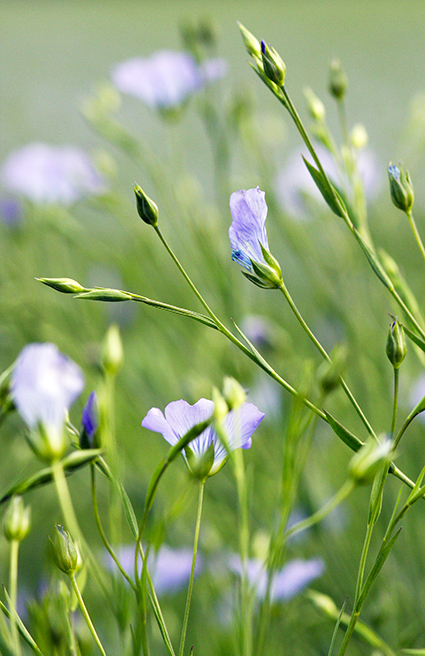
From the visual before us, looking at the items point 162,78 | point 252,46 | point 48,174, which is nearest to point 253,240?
point 252,46

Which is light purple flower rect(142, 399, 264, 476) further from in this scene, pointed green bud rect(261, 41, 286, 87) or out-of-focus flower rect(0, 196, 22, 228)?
out-of-focus flower rect(0, 196, 22, 228)

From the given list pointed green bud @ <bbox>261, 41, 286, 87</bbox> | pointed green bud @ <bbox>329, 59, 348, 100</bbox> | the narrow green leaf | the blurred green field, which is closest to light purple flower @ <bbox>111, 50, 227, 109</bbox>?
the blurred green field

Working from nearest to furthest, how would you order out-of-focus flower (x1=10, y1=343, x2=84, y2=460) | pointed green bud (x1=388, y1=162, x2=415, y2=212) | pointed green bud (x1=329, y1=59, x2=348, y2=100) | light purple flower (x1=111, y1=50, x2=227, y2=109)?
out-of-focus flower (x1=10, y1=343, x2=84, y2=460)
pointed green bud (x1=388, y1=162, x2=415, y2=212)
pointed green bud (x1=329, y1=59, x2=348, y2=100)
light purple flower (x1=111, y1=50, x2=227, y2=109)

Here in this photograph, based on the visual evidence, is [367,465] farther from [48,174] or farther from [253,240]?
[48,174]

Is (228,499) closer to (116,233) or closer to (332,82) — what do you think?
(332,82)

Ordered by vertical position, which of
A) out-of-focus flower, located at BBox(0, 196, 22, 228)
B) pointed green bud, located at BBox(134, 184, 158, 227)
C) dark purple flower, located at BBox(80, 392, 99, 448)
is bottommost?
out-of-focus flower, located at BBox(0, 196, 22, 228)

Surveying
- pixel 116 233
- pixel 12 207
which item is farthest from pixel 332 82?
pixel 116 233

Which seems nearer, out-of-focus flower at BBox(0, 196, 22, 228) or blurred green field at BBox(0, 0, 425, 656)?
blurred green field at BBox(0, 0, 425, 656)

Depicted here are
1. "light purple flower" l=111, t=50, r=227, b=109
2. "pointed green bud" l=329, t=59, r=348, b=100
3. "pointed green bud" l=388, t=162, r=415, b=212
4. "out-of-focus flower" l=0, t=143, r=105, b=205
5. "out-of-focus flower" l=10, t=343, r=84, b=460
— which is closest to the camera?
"out-of-focus flower" l=10, t=343, r=84, b=460
